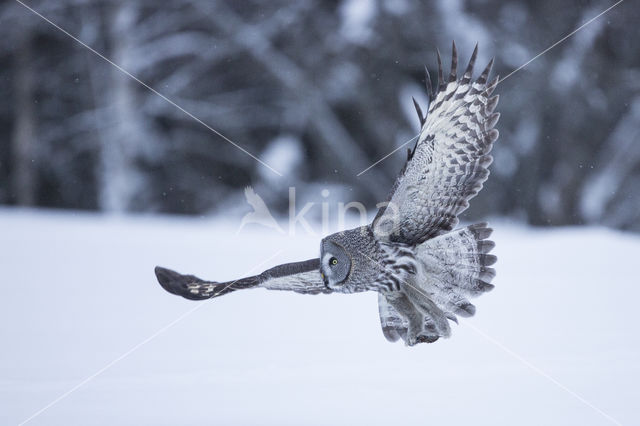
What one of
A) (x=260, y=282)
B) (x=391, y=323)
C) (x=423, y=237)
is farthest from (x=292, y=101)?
(x=260, y=282)

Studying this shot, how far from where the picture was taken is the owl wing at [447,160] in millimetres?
2201

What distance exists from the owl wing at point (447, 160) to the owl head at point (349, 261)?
0.06 m

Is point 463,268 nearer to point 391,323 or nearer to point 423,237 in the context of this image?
point 423,237

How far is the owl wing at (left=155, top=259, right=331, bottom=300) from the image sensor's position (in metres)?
2.17

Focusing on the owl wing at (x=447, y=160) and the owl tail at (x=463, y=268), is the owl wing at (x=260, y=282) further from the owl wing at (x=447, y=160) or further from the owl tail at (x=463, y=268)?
the owl tail at (x=463, y=268)

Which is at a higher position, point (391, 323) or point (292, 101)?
point (292, 101)

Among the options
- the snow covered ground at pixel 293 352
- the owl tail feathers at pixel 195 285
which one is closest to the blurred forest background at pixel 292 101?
the snow covered ground at pixel 293 352

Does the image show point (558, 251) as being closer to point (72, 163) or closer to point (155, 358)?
point (155, 358)

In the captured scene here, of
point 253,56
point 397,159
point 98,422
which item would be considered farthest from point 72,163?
point 98,422

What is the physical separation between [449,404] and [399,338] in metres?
0.40

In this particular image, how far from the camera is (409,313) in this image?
2.33m

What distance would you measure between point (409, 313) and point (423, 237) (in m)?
0.24

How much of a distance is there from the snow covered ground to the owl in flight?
11.4 inches

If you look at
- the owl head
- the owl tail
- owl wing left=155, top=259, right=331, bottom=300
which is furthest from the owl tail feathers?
the owl tail
